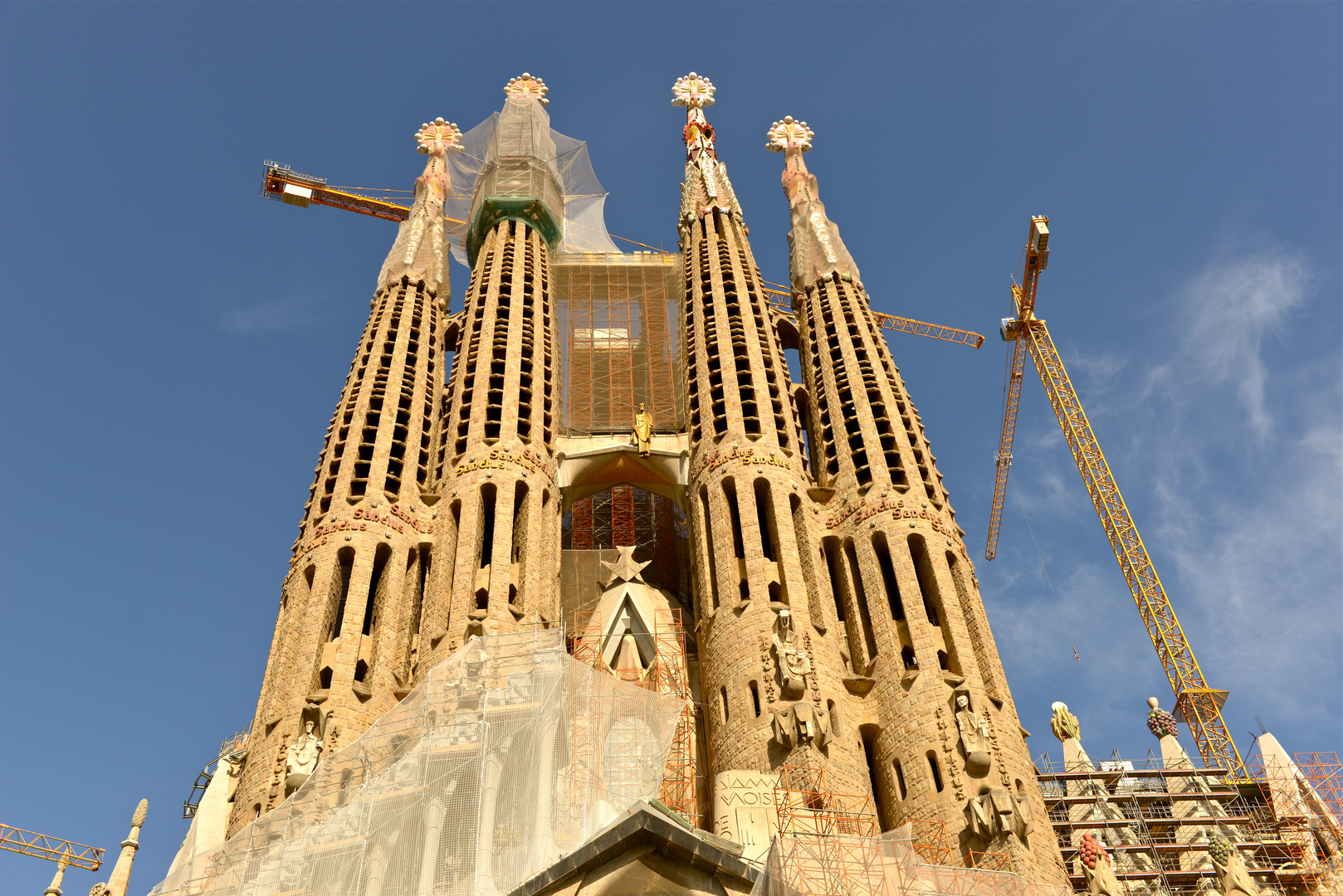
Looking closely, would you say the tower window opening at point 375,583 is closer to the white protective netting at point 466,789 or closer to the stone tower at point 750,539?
the white protective netting at point 466,789

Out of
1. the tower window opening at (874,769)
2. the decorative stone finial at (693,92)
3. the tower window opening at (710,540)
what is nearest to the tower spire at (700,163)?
the decorative stone finial at (693,92)

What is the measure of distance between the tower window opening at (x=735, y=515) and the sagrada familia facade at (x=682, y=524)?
0.44 feet

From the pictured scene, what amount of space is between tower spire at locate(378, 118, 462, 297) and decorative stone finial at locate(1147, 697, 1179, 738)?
1267 inches

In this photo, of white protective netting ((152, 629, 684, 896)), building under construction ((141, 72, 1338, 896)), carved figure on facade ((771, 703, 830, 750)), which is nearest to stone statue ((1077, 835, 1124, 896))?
building under construction ((141, 72, 1338, 896))

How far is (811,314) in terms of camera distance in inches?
1967

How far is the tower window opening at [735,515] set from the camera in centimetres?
4047

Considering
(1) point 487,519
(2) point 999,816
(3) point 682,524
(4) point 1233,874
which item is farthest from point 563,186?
(4) point 1233,874

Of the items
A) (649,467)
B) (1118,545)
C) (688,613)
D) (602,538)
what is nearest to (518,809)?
(688,613)

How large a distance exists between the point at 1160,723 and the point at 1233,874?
20.8 metres

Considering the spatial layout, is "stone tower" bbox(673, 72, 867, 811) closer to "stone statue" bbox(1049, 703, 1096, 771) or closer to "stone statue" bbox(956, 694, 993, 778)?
"stone statue" bbox(956, 694, 993, 778)

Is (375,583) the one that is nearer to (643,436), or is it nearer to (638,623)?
(638,623)

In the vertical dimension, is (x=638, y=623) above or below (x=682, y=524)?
Answer: below

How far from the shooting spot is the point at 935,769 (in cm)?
3341

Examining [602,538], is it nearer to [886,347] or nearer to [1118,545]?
[886,347]
